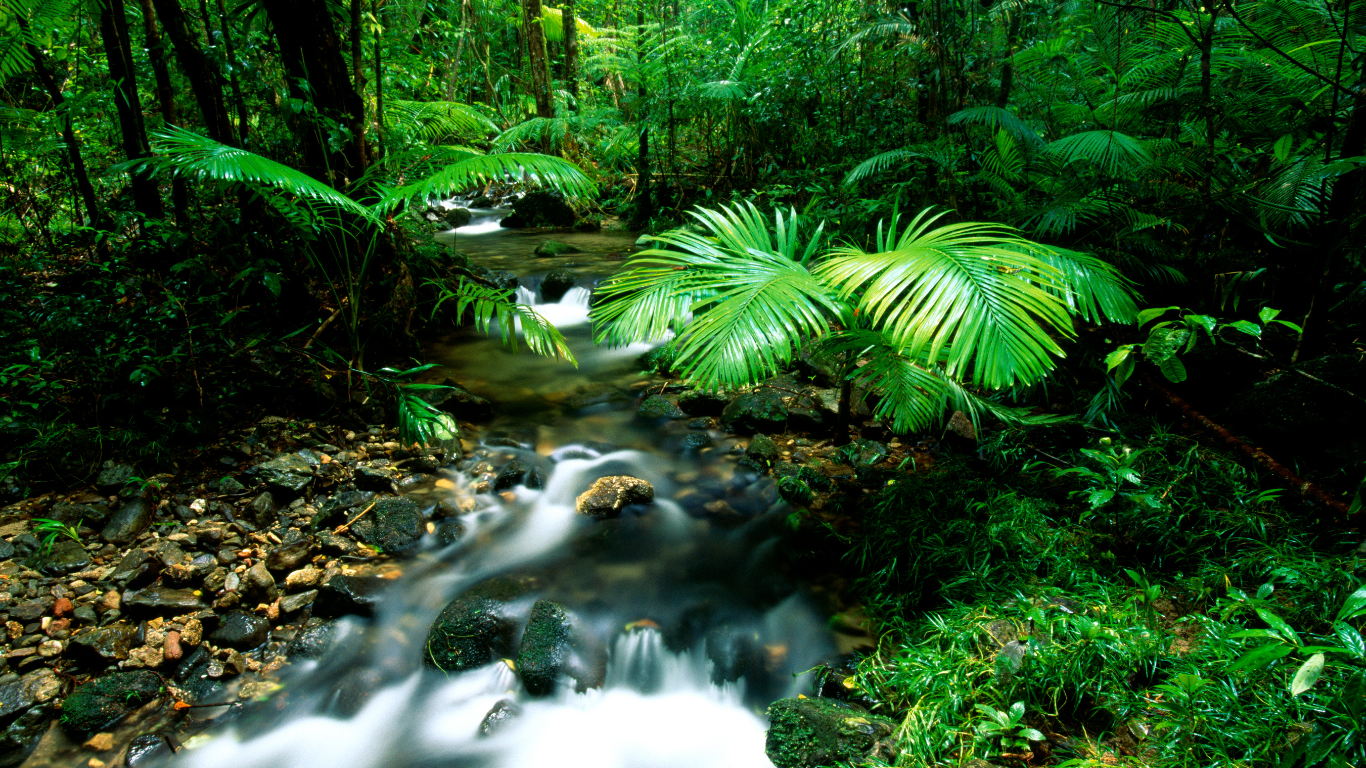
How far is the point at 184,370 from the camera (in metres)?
3.14

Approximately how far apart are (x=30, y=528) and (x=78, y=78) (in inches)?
129

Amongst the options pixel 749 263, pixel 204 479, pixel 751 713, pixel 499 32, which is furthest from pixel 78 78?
pixel 499 32

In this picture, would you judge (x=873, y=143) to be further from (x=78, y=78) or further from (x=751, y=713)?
(x=78, y=78)

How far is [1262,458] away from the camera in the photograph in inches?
103

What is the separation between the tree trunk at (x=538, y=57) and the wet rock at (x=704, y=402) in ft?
24.1

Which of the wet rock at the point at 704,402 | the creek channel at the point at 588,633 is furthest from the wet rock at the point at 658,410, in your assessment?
the creek channel at the point at 588,633

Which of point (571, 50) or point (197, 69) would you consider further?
point (571, 50)

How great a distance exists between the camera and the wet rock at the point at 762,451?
3596mm

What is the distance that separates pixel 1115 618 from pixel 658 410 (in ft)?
9.30

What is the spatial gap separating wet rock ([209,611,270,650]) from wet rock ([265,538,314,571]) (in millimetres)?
241

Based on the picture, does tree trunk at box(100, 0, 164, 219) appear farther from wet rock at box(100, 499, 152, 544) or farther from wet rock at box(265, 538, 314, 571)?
wet rock at box(265, 538, 314, 571)

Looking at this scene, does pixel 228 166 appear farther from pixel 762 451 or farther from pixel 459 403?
pixel 762 451

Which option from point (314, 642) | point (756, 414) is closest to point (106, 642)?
point (314, 642)

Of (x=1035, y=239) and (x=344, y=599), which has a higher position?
(x=1035, y=239)
